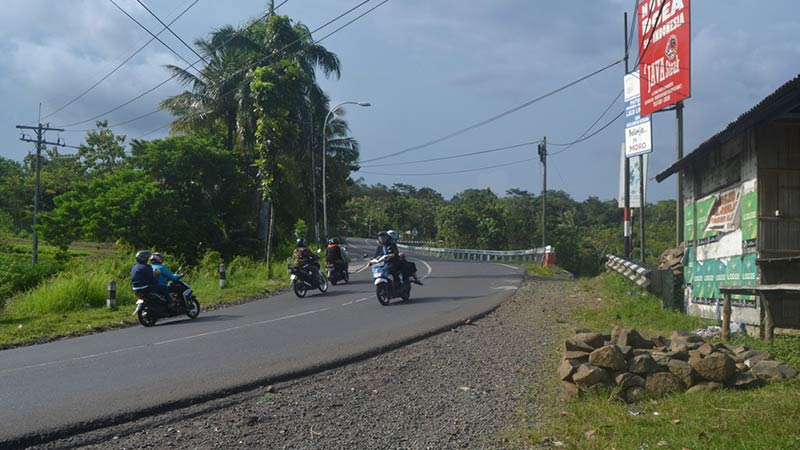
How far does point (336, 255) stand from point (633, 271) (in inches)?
379

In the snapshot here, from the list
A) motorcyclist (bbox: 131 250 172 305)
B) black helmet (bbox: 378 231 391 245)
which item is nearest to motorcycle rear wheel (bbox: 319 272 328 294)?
black helmet (bbox: 378 231 391 245)

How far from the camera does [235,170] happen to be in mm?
39719

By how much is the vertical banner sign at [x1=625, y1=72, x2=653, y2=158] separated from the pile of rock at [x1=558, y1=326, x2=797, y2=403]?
1608 centimetres

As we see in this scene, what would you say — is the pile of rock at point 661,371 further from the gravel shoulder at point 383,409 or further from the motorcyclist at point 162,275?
the motorcyclist at point 162,275

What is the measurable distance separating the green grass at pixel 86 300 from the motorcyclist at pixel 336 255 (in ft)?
6.76

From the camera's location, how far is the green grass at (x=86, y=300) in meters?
14.9

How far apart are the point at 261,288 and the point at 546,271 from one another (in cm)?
1411

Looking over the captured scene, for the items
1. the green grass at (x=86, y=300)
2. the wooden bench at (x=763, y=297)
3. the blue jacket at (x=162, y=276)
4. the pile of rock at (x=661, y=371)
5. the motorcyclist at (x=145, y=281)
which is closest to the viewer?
the pile of rock at (x=661, y=371)

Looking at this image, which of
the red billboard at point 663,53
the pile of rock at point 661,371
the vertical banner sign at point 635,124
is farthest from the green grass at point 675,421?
the vertical banner sign at point 635,124

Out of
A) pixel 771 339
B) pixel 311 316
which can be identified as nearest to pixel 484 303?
pixel 311 316

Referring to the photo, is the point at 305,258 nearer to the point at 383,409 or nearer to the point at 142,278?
the point at 142,278

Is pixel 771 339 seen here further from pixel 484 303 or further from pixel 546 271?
pixel 546 271

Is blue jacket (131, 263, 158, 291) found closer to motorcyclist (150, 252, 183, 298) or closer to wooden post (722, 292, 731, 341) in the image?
motorcyclist (150, 252, 183, 298)

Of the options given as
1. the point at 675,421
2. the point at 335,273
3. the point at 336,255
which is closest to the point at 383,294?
Answer: the point at 336,255
